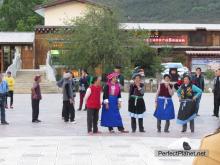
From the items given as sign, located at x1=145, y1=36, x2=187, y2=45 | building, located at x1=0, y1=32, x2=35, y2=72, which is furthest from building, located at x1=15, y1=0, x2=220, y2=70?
building, located at x1=0, y1=32, x2=35, y2=72

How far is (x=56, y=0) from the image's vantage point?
5816 cm

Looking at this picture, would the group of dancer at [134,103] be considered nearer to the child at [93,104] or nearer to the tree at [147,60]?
the child at [93,104]

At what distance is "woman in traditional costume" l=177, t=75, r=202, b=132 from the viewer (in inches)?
580

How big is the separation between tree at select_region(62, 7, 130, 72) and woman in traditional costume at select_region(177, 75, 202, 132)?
25.2m

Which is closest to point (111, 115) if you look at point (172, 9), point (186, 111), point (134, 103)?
point (134, 103)

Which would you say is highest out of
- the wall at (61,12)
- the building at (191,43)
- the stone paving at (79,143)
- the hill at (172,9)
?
the hill at (172,9)

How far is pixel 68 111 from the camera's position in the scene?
57.2 feet

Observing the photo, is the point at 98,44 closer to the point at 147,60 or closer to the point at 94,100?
the point at 147,60

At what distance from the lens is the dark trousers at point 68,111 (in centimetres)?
1711

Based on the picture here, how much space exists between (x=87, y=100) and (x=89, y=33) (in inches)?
1066

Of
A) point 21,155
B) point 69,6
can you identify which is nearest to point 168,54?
point 69,6

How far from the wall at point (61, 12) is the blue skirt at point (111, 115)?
4242cm

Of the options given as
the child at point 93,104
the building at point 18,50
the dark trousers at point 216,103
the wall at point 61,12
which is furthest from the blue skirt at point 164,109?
the wall at point 61,12

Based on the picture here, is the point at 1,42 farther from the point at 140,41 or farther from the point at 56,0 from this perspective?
the point at 140,41
